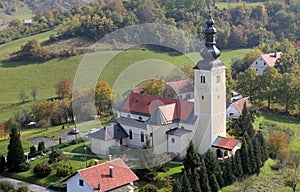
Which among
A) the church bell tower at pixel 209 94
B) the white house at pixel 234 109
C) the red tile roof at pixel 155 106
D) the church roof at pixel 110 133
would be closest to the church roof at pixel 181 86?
the white house at pixel 234 109

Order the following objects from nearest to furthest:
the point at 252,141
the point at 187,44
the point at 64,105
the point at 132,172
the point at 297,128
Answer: the point at 132,172 → the point at 252,141 → the point at 297,128 → the point at 64,105 → the point at 187,44

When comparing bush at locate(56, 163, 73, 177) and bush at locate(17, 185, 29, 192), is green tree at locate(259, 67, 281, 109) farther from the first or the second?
bush at locate(17, 185, 29, 192)

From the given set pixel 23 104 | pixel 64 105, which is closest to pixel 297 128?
pixel 64 105

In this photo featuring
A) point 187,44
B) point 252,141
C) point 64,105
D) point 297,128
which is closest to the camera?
point 252,141

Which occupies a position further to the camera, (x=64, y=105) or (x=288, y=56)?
(x=288, y=56)

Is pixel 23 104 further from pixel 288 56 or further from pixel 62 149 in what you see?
pixel 288 56

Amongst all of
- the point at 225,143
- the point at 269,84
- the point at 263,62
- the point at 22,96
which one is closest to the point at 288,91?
the point at 269,84

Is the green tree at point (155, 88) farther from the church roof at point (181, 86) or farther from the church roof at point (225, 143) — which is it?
the church roof at point (225, 143)
